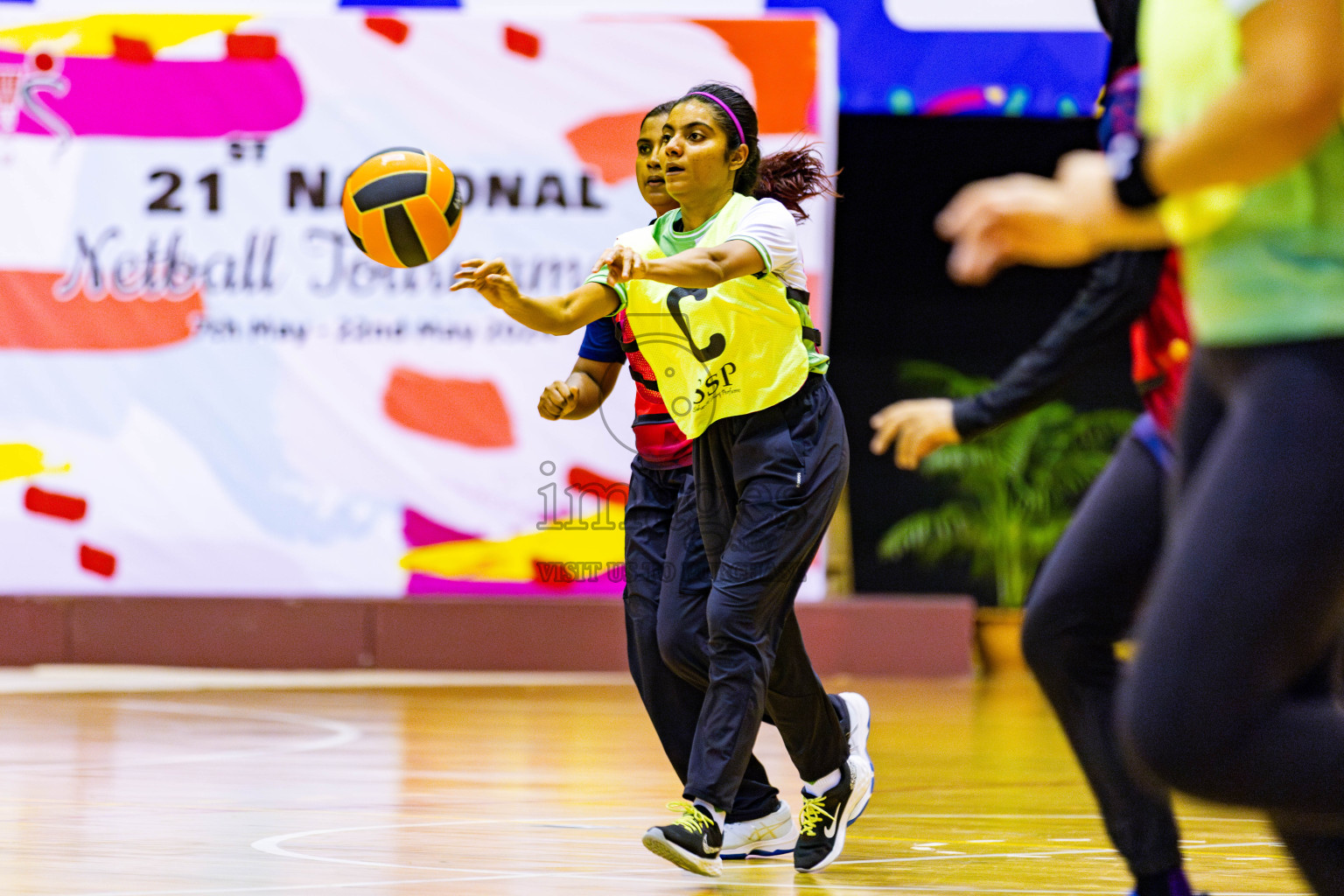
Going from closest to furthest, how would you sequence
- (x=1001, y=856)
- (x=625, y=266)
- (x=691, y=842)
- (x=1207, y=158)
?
(x=1207, y=158) < (x=625, y=266) < (x=691, y=842) < (x=1001, y=856)

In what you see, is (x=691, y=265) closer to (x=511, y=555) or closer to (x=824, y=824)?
(x=824, y=824)

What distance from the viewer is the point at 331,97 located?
31.9ft

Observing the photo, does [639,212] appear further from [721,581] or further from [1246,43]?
[1246,43]

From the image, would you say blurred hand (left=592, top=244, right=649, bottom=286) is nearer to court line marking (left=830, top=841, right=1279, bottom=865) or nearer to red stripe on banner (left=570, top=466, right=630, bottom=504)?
court line marking (left=830, top=841, right=1279, bottom=865)


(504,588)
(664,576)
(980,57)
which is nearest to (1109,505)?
(664,576)

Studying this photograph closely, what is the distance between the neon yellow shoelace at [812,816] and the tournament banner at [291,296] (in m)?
5.73

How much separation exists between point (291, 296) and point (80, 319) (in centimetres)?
117

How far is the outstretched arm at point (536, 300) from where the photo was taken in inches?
132

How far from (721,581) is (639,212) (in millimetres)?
6261

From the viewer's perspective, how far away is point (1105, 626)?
8.25ft

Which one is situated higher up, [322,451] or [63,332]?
[63,332]

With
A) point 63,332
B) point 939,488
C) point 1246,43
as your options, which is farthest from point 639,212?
point 1246,43

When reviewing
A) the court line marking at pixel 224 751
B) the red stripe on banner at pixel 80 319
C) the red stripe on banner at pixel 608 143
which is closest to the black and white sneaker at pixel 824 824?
the court line marking at pixel 224 751

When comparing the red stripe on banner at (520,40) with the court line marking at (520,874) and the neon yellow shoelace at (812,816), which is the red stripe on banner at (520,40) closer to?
the court line marking at (520,874)
